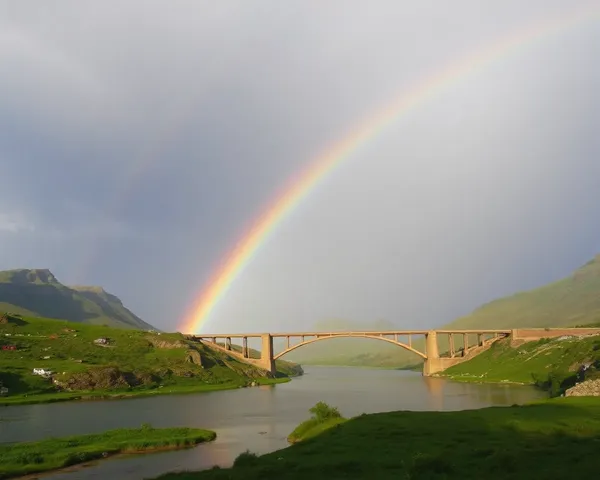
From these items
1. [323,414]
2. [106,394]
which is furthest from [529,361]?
[106,394]

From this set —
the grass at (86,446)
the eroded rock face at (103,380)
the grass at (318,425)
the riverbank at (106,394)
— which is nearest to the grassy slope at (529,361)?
the grass at (318,425)

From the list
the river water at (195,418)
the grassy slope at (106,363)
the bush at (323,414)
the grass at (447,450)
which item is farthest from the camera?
the grassy slope at (106,363)

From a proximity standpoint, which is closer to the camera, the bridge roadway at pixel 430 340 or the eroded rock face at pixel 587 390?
the eroded rock face at pixel 587 390

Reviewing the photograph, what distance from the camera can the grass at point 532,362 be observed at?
100656 mm

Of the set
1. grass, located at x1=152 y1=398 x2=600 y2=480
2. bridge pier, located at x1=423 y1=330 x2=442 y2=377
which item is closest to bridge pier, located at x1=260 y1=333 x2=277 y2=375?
bridge pier, located at x1=423 y1=330 x2=442 y2=377

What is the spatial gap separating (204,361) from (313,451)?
392ft

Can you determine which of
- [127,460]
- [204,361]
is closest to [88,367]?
[204,361]

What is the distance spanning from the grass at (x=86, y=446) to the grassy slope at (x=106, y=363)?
50887 mm

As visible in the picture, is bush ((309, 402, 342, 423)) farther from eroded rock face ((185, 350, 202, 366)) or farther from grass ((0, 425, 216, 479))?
eroded rock face ((185, 350, 202, 366))

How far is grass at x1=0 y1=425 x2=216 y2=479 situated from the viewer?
39.7 meters

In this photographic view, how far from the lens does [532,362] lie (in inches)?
4806

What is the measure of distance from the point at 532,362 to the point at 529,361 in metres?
2.22

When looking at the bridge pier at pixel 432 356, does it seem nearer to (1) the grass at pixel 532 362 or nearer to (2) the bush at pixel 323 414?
(1) the grass at pixel 532 362

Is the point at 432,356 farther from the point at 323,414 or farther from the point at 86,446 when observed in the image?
the point at 86,446
